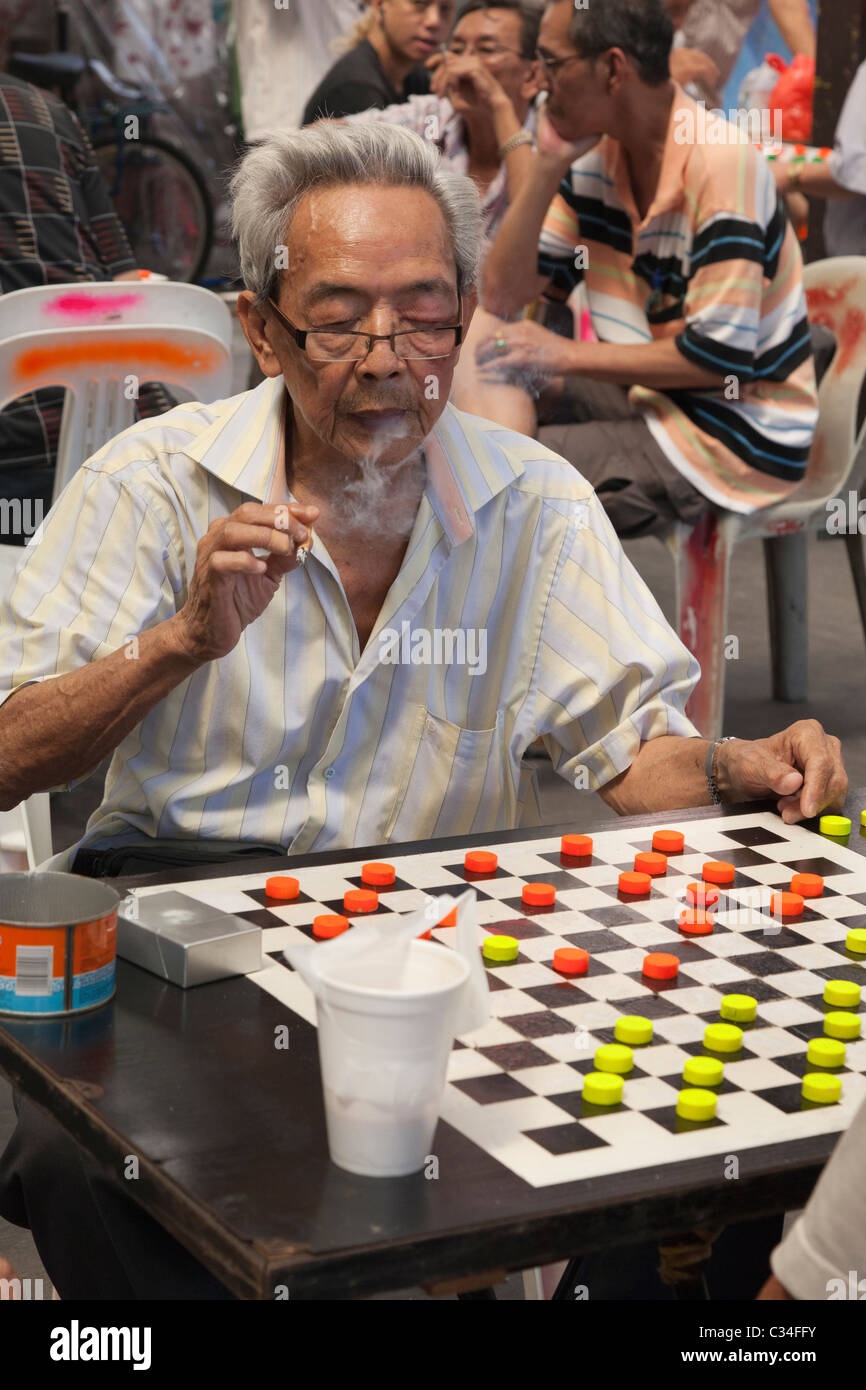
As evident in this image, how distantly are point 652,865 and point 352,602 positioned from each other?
0.57 meters

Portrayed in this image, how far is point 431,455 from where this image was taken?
2.18 metres

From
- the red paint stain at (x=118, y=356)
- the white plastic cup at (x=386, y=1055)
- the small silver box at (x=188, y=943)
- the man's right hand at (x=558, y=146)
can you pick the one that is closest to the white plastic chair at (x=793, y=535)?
the man's right hand at (x=558, y=146)

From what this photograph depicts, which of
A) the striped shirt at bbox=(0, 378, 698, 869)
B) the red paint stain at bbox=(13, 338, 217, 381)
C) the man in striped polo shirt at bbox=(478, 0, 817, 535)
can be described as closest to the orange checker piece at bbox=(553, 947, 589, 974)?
the striped shirt at bbox=(0, 378, 698, 869)

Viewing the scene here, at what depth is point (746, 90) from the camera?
25.2 ft

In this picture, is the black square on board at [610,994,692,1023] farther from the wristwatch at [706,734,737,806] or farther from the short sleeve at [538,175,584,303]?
the short sleeve at [538,175,584,303]

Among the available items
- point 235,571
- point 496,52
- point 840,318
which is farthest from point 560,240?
point 235,571

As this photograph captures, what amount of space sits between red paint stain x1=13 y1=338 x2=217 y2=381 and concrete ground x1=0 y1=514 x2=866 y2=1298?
3.93ft

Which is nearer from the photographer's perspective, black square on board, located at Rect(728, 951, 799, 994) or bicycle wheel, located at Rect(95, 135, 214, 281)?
black square on board, located at Rect(728, 951, 799, 994)

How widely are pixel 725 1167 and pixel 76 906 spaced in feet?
1.94

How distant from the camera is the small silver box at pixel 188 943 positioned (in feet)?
4.85

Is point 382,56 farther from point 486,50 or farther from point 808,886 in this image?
point 808,886

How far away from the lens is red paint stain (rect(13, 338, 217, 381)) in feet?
10.8
